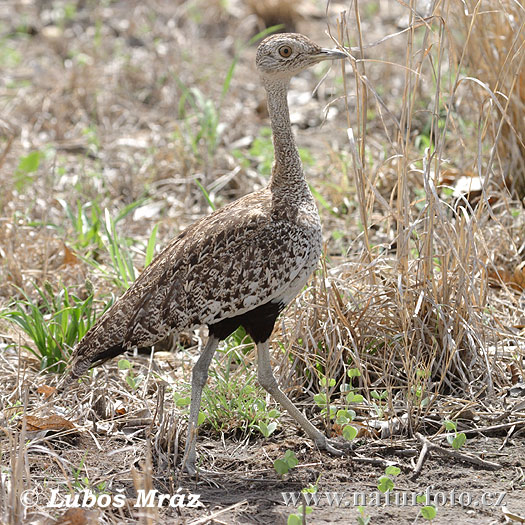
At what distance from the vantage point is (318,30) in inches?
378

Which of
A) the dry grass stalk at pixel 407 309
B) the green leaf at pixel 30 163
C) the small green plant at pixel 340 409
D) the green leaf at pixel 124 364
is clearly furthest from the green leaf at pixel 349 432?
the green leaf at pixel 30 163

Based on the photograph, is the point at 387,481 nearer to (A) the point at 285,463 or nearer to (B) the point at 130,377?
(A) the point at 285,463

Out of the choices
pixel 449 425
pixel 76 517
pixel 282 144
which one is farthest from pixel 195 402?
pixel 282 144

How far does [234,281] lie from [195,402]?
0.56m

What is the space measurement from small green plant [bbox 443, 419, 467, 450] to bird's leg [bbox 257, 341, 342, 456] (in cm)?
49

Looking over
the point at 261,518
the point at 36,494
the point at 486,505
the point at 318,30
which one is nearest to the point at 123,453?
the point at 36,494

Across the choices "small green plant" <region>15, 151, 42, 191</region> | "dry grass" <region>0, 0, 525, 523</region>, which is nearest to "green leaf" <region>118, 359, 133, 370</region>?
"dry grass" <region>0, 0, 525, 523</region>

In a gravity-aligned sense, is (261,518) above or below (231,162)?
below

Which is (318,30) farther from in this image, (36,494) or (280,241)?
(36,494)

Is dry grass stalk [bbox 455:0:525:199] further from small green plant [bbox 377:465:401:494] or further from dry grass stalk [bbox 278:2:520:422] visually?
small green plant [bbox 377:465:401:494]

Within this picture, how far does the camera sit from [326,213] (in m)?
5.99

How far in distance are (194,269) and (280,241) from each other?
41 cm

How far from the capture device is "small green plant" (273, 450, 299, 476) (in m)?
3.53

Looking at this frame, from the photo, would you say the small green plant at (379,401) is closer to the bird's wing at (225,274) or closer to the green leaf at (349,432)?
the green leaf at (349,432)
